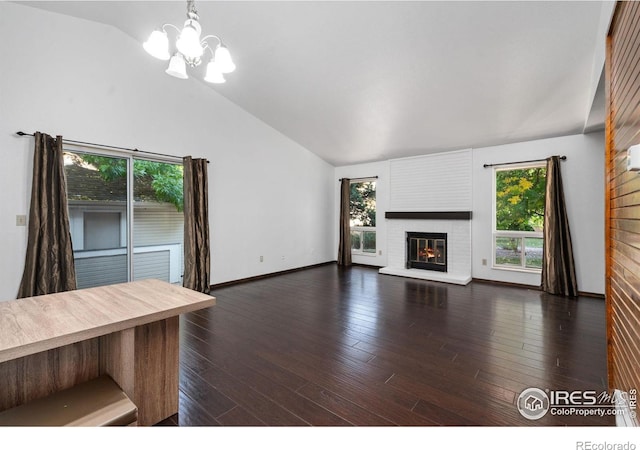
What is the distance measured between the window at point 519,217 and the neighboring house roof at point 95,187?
5410mm

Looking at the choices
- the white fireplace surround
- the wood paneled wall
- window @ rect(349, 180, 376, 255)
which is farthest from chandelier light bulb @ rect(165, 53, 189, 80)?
window @ rect(349, 180, 376, 255)

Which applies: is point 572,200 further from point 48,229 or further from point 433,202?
point 48,229

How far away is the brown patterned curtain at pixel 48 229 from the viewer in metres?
2.90

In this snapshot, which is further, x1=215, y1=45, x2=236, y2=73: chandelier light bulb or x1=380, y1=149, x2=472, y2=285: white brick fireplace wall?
x1=380, y1=149, x2=472, y2=285: white brick fireplace wall

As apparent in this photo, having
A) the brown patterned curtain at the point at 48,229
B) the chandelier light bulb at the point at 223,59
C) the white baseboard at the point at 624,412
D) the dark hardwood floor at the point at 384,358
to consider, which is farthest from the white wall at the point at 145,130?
the white baseboard at the point at 624,412

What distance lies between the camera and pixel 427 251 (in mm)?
5547

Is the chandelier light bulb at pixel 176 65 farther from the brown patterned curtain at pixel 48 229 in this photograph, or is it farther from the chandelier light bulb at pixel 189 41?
the brown patterned curtain at pixel 48 229

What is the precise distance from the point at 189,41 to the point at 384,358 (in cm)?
260

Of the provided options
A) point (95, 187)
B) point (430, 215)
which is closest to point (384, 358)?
point (430, 215)

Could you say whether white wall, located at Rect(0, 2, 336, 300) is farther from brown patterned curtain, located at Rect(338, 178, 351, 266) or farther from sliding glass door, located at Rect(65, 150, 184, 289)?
brown patterned curtain, located at Rect(338, 178, 351, 266)

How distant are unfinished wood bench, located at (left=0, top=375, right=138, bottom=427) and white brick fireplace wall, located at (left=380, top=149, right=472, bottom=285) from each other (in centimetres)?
466

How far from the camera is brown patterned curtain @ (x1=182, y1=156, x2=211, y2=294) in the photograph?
13.4 ft
